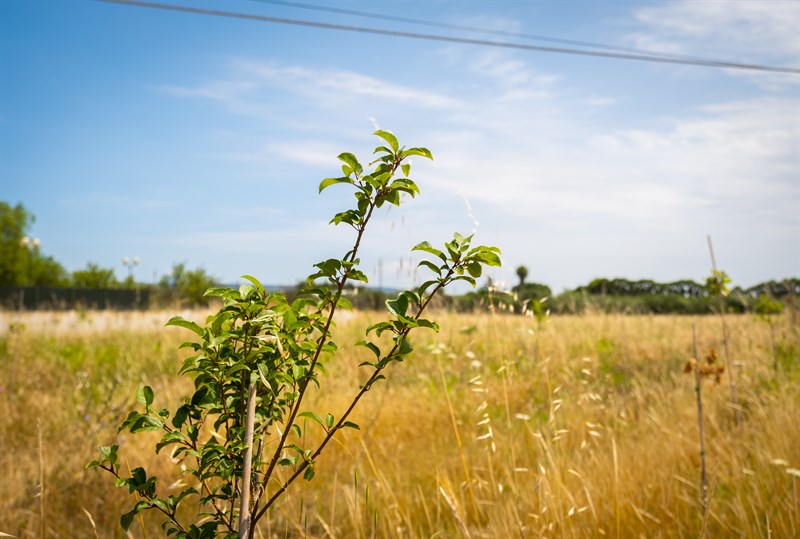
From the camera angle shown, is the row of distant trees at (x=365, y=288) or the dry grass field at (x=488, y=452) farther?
the row of distant trees at (x=365, y=288)

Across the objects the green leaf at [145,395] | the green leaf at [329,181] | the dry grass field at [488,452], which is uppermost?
the green leaf at [329,181]

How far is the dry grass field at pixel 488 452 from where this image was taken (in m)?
2.26

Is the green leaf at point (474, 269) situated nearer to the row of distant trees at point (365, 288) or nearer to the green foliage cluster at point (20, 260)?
the row of distant trees at point (365, 288)

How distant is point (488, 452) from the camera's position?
254cm

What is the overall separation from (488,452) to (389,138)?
5.96 ft

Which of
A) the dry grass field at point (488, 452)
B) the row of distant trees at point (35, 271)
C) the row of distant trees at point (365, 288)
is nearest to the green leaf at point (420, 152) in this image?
the dry grass field at point (488, 452)

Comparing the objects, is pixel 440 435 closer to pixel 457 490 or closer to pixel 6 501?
pixel 457 490

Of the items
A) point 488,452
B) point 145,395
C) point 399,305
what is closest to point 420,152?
point 399,305

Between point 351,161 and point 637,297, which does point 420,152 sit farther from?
point 637,297

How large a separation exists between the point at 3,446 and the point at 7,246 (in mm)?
31423

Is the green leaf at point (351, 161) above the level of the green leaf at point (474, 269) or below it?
above

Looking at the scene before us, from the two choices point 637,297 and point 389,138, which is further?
point 637,297

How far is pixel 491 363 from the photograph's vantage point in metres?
5.72

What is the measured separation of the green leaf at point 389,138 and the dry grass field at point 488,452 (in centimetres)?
50
